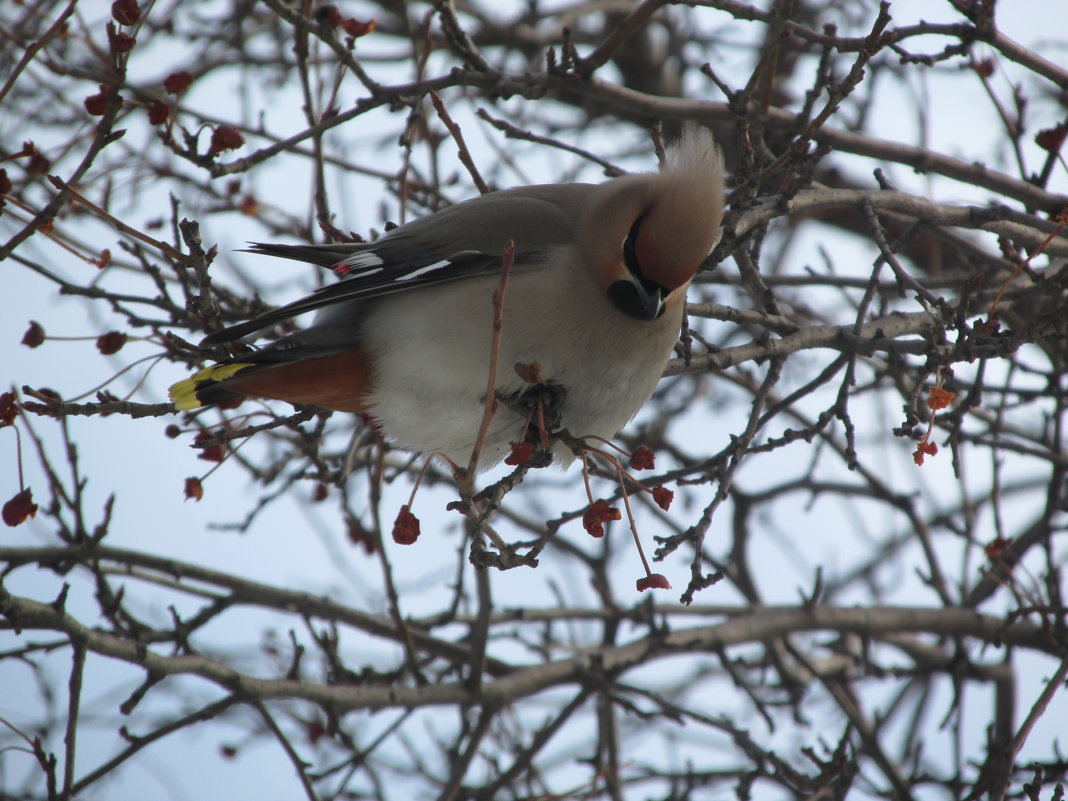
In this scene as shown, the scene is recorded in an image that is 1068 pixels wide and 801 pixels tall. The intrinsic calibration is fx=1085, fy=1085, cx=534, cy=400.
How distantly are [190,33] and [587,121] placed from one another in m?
2.00


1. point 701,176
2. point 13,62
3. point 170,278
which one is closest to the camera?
point 701,176

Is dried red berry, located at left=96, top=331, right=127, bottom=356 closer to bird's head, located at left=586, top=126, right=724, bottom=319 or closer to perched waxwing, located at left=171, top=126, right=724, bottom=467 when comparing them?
perched waxwing, located at left=171, top=126, right=724, bottom=467

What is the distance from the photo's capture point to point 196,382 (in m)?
2.81

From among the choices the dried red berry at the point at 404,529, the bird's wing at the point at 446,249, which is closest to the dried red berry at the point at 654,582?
the dried red berry at the point at 404,529

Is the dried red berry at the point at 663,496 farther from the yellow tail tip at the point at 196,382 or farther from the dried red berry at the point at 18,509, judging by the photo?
the dried red berry at the point at 18,509

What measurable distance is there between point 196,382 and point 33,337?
0.53 metres

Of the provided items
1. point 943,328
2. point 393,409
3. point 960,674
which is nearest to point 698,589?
point 943,328

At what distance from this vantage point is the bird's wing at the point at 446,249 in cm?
296

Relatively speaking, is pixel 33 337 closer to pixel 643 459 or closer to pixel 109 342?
pixel 109 342

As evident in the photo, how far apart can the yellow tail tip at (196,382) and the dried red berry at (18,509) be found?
422mm

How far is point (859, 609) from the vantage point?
3986mm

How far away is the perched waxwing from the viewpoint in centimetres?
284

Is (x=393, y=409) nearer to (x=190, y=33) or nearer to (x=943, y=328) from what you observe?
(x=943, y=328)

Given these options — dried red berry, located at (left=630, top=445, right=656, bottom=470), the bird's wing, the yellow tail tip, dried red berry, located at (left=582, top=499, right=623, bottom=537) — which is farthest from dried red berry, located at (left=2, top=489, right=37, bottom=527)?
dried red berry, located at (left=630, top=445, right=656, bottom=470)
